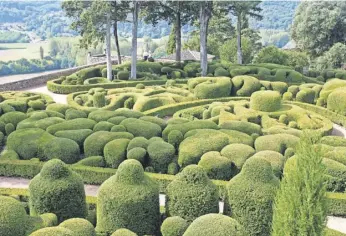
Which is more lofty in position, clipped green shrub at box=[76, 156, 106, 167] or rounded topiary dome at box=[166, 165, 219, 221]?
rounded topiary dome at box=[166, 165, 219, 221]

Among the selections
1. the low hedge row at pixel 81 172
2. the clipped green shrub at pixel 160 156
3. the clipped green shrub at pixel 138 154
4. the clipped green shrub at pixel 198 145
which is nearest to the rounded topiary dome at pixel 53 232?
the low hedge row at pixel 81 172

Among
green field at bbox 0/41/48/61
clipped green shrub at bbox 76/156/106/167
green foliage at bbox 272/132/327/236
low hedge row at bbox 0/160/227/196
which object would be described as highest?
green foliage at bbox 272/132/327/236

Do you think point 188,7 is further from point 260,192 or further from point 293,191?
point 293,191

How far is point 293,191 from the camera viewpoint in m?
8.28

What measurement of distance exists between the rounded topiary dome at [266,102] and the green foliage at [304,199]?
1645cm

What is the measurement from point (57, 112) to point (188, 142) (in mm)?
8581

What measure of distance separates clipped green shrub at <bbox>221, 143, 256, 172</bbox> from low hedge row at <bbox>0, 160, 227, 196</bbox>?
1.22 meters

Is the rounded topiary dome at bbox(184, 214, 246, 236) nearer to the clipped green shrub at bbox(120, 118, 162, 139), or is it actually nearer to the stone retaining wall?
the clipped green shrub at bbox(120, 118, 162, 139)

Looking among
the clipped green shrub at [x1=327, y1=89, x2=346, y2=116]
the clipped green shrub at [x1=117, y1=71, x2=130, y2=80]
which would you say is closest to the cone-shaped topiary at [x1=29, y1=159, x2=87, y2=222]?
the clipped green shrub at [x1=327, y1=89, x2=346, y2=116]

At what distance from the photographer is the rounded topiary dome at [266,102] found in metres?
24.7

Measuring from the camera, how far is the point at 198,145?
1730 centimetres

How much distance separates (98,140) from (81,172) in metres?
1.82

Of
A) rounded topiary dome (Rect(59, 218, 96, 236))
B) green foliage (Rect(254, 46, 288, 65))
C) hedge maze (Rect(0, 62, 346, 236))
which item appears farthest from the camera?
green foliage (Rect(254, 46, 288, 65))

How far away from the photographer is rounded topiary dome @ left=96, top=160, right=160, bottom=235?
11570 mm
